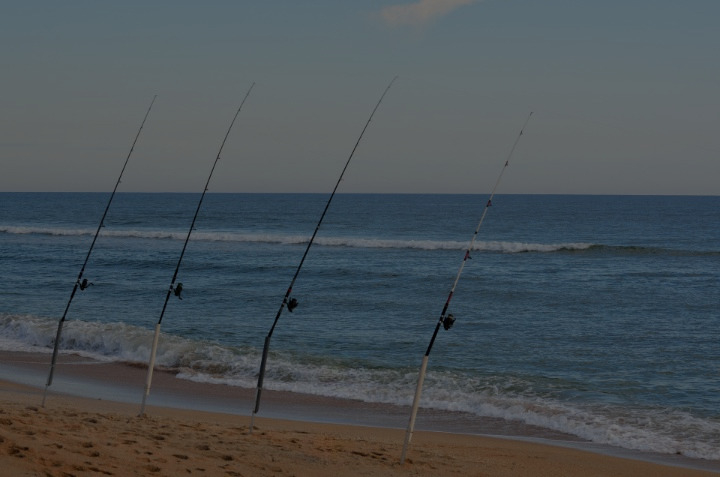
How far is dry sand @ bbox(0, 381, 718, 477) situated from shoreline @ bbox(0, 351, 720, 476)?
2.4 inches

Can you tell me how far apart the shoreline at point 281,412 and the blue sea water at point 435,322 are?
0.44m

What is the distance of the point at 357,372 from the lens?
1356cm

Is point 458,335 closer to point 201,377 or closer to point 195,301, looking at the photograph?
point 201,377

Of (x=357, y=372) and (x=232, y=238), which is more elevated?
(x=232, y=238)

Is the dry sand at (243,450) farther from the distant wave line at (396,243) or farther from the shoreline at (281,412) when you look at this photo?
the distant wave line at (396,243)

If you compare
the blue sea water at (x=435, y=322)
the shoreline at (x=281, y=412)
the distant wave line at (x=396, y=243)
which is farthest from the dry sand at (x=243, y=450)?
the distant wave line at (x=396, y=243)

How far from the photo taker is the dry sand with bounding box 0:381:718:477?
6008 millimetres

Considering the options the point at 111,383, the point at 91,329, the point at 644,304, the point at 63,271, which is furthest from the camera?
the point at 63,271

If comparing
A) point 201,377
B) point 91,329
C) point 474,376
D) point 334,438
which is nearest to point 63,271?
point 91,329

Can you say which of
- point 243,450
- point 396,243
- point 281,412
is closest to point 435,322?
point 281,412

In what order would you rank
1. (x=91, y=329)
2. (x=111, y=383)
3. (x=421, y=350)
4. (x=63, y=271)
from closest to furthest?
(x=111, y=383), (x=421, y=350), (x=91, y=329), (x=63, y=271)

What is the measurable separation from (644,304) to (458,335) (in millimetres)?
6804

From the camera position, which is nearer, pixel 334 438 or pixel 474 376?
pixel 334 438

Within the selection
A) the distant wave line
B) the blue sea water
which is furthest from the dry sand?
the distant wave line
